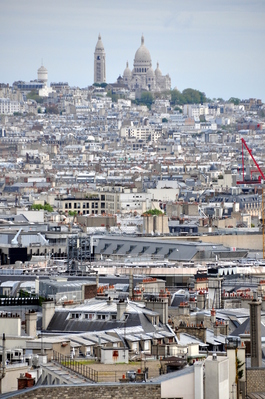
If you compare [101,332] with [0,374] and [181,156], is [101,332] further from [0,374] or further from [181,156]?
[181,156]

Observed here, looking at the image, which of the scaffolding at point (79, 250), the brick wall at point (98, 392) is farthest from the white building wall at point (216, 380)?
the scaffolding at point (79, 250)

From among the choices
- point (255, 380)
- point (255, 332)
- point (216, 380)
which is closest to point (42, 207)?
point (255, 332)

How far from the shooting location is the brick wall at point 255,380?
16.8m

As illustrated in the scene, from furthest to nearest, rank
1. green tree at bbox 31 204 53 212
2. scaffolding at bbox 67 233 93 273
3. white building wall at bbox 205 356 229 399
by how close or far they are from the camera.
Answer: green tree at bbox 31 204 53 212 < scaffolding at bbox 67 233 93 273 < white building wall at bbox 205 356 229 399

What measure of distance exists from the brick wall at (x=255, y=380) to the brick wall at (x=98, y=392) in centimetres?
299

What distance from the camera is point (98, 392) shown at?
13781 millimetres

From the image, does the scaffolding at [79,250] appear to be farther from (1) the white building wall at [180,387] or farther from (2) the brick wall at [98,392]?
(2) the brick wall at [98,392]

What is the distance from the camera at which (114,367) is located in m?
16.8

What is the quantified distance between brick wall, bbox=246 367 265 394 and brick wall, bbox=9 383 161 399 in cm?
299

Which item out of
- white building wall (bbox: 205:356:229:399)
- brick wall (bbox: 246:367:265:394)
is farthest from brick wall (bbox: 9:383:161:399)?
brick wall (bbox: 246:367:265:394)

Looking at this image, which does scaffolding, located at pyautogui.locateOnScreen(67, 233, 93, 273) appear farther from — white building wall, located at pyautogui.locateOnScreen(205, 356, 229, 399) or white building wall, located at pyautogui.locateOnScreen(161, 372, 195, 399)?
white building wall, located at pyautogui.locateOnScreen(161, 372, 195, 399)

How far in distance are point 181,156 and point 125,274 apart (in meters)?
148

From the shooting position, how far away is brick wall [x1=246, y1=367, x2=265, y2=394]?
55.1 feet

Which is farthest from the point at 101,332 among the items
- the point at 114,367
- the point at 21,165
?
the point at 21,165
